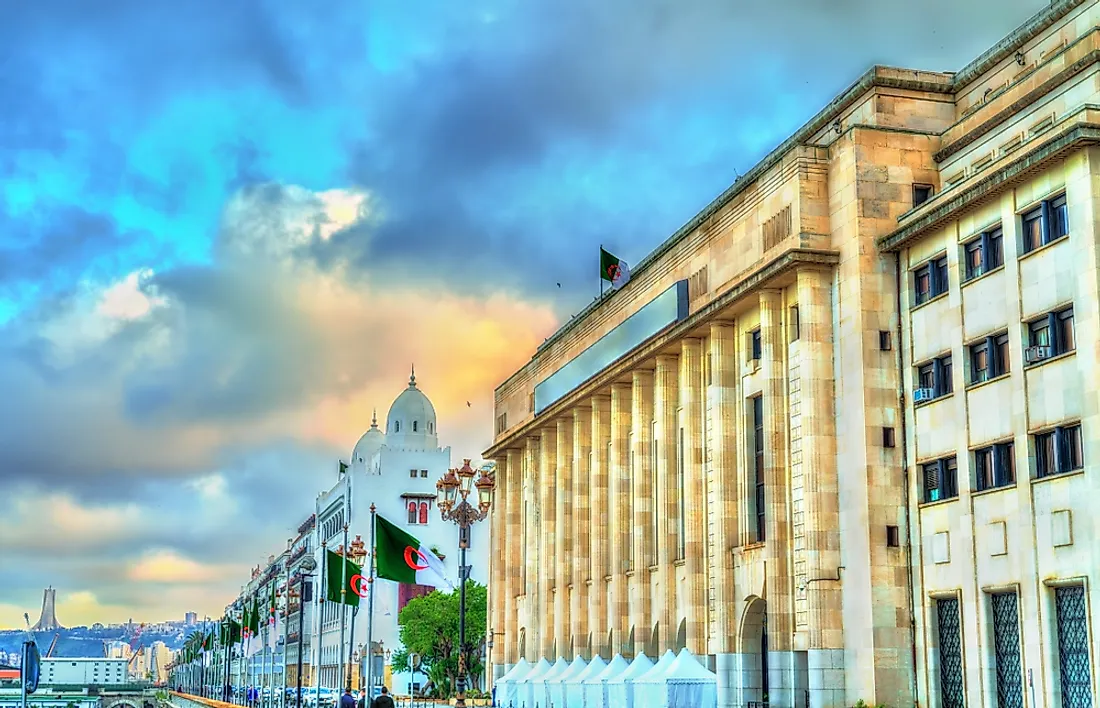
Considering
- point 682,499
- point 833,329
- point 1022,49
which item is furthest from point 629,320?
point 1022,49

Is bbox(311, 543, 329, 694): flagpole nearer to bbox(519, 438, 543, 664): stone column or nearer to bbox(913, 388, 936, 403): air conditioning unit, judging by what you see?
bbox(519, 438, 543, 664): stone column

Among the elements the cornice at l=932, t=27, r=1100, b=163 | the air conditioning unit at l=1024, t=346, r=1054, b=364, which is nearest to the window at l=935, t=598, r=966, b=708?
the air conditioning unit at l=1024, t=346, r=1054, b=364

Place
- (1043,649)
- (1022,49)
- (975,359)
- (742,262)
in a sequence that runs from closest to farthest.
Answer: (1043,649), (975,359), (1022,49), (742,262)

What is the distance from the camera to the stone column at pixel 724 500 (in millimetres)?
53250

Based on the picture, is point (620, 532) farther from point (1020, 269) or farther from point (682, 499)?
point (1020, 269)

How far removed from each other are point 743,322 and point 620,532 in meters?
15.8

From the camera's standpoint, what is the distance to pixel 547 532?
3073 inches

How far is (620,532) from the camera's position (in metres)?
67.2

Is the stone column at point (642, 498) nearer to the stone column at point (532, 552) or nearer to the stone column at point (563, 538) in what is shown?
the stone column at point (563, 538)

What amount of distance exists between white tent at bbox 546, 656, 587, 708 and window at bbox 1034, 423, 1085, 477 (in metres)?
29.6

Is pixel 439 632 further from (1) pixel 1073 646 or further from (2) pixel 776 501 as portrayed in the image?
(1) pixel 1073 646

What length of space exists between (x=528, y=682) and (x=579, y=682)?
289 inches

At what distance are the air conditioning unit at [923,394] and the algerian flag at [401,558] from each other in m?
19.9

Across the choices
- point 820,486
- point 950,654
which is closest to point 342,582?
point 820,486
